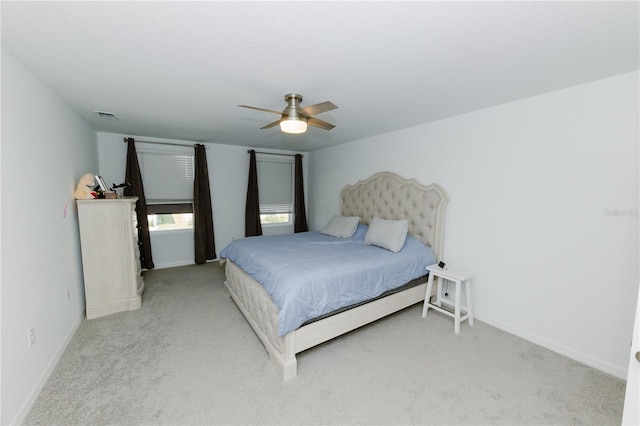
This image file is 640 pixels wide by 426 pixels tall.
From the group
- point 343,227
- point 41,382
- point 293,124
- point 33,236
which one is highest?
point 293,124

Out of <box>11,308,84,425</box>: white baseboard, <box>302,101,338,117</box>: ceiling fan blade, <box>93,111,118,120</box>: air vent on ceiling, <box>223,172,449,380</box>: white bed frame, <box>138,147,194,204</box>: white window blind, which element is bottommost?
<box>11,308,84,425</box>: white baseboard

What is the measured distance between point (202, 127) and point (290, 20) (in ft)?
9.13

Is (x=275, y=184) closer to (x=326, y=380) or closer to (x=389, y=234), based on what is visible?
(x=389, y=234)

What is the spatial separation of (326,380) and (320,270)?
2.77ft

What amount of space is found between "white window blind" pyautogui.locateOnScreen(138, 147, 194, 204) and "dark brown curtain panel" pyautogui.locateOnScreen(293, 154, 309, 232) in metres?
2.07

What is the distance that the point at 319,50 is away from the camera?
165 cm

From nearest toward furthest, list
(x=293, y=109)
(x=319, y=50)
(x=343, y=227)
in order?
1. (x=319, y=50)
2. (x=293, y=109)
3. (x=343, y=227)

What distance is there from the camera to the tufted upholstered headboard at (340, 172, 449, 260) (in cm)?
326

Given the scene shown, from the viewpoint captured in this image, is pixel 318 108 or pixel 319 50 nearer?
pixel 319 50

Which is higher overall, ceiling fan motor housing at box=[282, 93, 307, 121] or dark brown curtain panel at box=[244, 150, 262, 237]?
ceiling fan motor housing at box=[282, 93, 307, 121]

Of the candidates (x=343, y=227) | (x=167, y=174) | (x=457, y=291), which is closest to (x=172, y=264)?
(x=167, y=174)

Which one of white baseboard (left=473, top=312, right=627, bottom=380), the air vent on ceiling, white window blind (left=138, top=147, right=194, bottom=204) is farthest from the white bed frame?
the air vent on ceiling

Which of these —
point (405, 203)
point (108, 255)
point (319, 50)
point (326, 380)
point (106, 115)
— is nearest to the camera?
point (319, 50)

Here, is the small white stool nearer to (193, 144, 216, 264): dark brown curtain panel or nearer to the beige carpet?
the beige carpet
